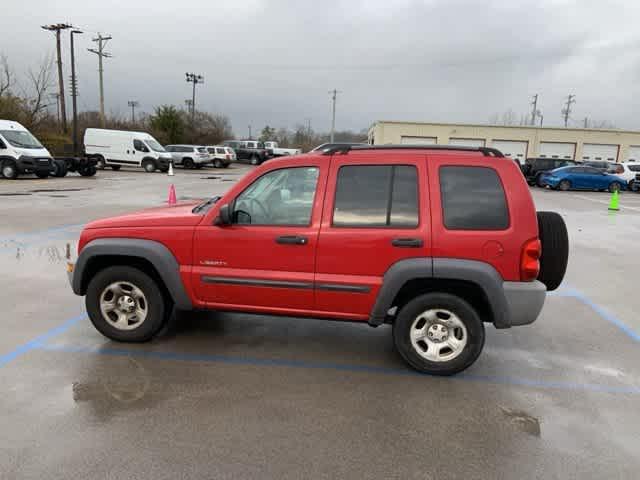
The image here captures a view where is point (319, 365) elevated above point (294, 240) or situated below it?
below

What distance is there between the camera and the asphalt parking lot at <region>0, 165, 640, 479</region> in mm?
2787

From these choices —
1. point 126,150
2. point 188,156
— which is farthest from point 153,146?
point 188,156

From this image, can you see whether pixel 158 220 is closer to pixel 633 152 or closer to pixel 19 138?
pixel 19 138

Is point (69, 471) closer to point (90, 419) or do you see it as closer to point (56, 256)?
point (90, 419)

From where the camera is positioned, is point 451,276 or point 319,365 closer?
point 451,276

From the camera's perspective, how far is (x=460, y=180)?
375 centimetres

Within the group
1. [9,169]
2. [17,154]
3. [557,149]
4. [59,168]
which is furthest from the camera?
[557,149]

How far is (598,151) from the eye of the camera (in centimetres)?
4822

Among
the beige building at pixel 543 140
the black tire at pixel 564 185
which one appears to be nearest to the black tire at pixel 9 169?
the black tire at pixel 564 185

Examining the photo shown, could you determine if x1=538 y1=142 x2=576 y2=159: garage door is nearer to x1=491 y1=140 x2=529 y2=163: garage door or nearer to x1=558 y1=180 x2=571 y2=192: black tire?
x1=491 y1=140 x2=529 y2=163: garage door

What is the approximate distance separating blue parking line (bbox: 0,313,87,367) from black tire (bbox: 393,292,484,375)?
323 cm

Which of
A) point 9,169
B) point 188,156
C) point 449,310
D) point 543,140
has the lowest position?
point 449,310

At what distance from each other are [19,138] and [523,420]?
83.8ft

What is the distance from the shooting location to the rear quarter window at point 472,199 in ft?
12.0
